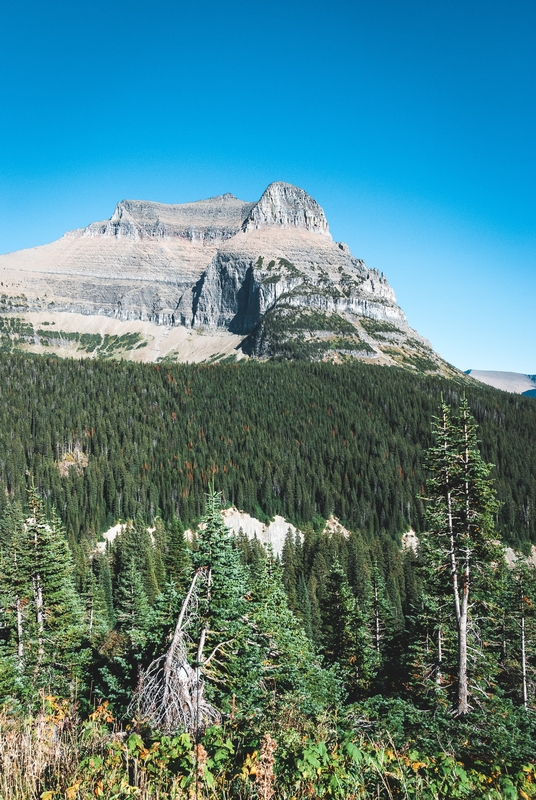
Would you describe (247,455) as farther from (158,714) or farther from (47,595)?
(158,714)

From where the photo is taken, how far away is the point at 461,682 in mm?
19375

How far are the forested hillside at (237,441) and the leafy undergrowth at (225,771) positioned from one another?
9151cm

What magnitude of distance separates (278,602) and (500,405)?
164093 mm

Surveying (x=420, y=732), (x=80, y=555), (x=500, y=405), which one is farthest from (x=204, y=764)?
(x=500, y=405)

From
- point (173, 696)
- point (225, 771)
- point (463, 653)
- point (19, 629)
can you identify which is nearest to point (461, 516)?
point (463, 653)

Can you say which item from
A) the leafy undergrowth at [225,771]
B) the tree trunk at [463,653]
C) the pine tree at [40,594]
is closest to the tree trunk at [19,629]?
the pine tree at [40,594]

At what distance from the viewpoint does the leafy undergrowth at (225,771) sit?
6.29 metres

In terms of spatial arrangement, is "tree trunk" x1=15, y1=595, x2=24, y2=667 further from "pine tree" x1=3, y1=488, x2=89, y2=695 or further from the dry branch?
the dry branch

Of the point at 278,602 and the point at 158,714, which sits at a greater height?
the point at 158,714

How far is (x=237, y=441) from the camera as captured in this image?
14400 centimetres

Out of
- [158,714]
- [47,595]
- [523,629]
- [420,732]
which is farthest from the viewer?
[523,629]

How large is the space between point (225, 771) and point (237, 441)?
137481mm

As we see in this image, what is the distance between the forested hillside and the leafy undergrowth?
91.5 m

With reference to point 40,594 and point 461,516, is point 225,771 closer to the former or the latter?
point 461,516
